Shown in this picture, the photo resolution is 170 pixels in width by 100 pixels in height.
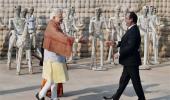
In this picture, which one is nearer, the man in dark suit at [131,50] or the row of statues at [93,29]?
the man in dark suit at [131,50]

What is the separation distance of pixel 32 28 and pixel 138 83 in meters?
5.59

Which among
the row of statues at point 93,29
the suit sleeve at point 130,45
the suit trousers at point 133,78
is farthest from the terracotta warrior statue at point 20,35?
the suit sleeve at point 130,45

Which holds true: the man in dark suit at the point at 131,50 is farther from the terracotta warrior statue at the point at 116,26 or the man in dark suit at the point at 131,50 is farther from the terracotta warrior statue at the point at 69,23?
the terracotta warrior statue at the point at 69,23

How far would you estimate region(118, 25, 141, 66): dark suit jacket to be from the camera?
9086 mm

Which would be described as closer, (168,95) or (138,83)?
(138,83)

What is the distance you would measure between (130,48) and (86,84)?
3.08m

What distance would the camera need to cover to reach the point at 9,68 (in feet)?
46.8

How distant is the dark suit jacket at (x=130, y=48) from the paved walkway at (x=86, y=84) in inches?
54.9

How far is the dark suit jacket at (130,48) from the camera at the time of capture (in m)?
9.09

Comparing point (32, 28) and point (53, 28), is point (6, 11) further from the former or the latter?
point (53, 28)

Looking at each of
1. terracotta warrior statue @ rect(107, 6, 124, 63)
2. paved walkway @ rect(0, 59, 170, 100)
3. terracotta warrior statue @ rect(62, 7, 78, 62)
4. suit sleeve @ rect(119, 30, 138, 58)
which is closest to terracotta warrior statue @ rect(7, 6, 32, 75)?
paved walkway @ rect(0, 59, 170, 100)

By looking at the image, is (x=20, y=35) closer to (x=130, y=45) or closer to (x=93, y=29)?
(x=93, y=29)

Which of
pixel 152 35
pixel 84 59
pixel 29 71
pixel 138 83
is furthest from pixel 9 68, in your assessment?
pixel 138 83

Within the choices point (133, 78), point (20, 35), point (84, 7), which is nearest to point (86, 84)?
point (20, 35)
